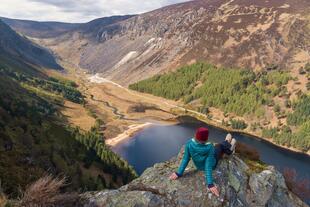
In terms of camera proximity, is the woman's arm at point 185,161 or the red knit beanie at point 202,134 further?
the woman's arm at point 185,161

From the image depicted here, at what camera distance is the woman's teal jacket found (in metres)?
19.6

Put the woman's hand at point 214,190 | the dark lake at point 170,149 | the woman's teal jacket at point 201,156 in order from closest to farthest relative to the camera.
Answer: the woman's hand at point 214,190 < the woman's teal jacket at point 201,156 < the dark lake at point 170,149

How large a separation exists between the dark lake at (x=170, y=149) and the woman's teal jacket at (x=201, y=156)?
10436 cm

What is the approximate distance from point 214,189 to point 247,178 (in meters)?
3.54

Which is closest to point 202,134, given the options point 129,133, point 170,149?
point 170,149

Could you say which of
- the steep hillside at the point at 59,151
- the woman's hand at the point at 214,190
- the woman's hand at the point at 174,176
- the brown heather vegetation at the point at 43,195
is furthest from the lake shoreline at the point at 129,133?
the brown heather vegetation at the point at 43,195

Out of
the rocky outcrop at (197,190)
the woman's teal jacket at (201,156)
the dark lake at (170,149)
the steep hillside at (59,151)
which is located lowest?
the dark lake at (170,149)

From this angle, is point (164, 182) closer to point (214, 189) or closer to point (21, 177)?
point (214, 189)

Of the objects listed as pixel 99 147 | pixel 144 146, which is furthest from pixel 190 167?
pixel 144 146

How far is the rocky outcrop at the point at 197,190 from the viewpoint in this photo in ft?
63.9

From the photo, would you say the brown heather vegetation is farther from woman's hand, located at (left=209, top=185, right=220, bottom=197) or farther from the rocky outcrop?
woman's hand, located at (left=209, top=185, right=220, bottom=197)

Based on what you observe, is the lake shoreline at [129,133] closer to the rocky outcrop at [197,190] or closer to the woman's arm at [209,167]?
the rocky outcrop at [197,190]

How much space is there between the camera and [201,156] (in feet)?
66.0

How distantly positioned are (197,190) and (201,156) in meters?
1.75
